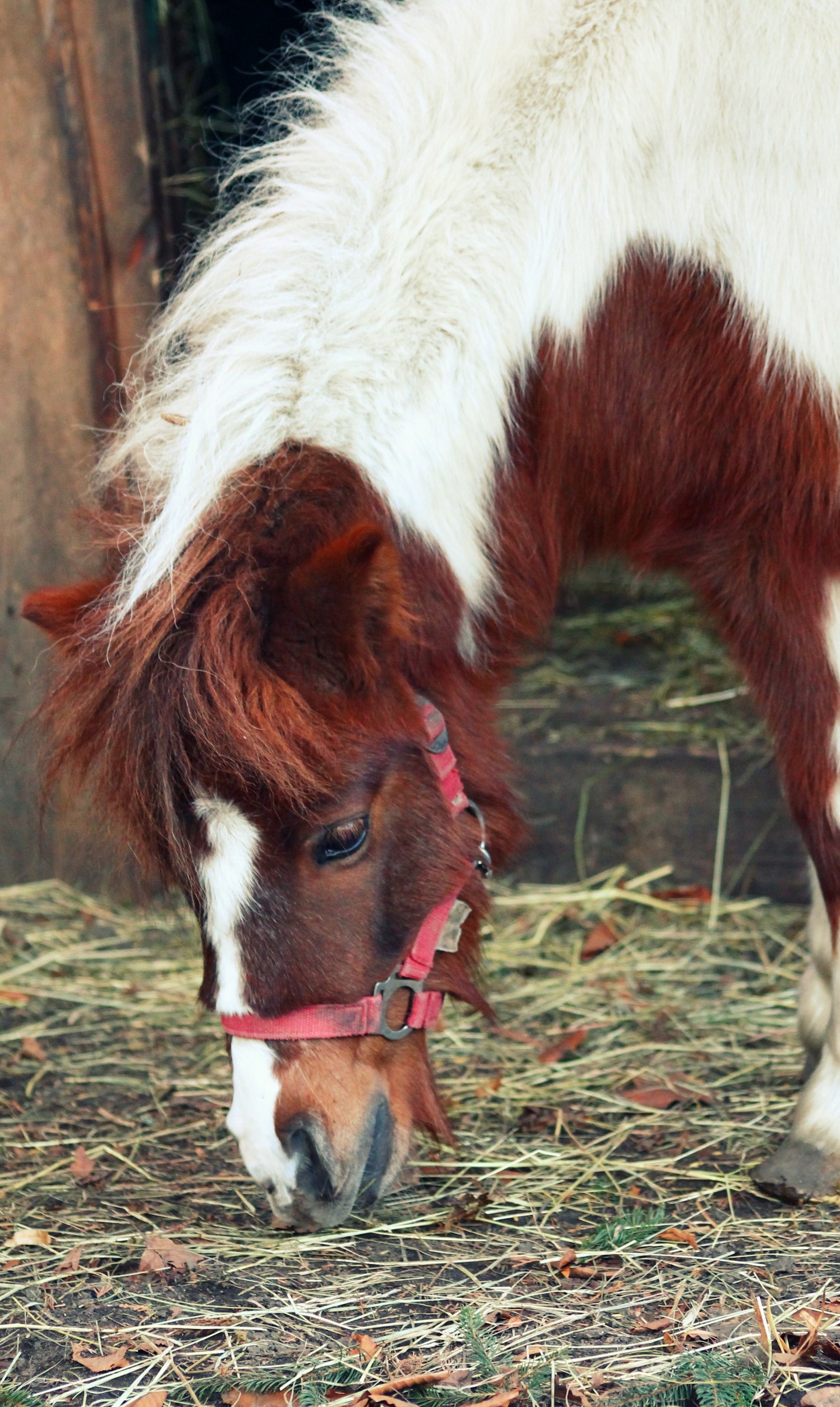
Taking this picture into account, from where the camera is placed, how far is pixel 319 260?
2.14 metres

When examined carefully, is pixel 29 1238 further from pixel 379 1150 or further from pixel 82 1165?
pixel 379 1150

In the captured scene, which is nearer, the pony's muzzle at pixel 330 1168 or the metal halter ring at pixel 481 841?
the pony's muzzle at pixel 330 1168

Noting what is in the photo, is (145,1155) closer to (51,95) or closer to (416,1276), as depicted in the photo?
(416,1276)

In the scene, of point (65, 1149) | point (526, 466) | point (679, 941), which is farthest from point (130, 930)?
point (526, 466)

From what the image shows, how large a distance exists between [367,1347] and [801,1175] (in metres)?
0.85

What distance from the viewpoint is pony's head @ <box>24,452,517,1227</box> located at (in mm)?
1949

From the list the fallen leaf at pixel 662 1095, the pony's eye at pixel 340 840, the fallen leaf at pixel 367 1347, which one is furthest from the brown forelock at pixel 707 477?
the fallen leaf at pixel 367 1347

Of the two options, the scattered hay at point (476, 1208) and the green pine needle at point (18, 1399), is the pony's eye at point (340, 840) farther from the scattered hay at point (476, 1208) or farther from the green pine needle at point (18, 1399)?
the green pine needle at point (18, 1399)

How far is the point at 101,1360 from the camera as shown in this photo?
6.31 feet

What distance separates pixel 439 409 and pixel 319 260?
309 millimetres

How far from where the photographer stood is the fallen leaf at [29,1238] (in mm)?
2283

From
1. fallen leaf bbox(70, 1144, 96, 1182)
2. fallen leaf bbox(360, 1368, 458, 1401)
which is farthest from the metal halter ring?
fallen leaf bbox(70, 1144, 96, 1182)

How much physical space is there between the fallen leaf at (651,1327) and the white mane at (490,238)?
113 centimetres

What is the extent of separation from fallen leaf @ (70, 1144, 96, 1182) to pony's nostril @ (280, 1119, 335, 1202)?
68 centimetres
